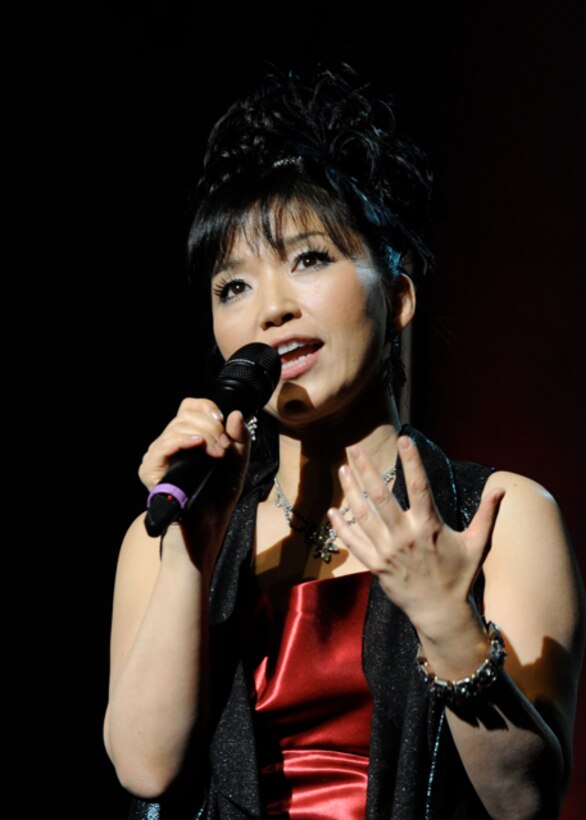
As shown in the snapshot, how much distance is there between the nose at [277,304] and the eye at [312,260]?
0.03m

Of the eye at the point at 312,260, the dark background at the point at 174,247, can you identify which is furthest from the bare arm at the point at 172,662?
the dark background at the point at 174,247

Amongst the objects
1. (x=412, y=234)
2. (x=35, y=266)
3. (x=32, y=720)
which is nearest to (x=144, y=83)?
(x=35, y=266)

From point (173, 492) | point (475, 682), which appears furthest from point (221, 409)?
point (475, 682)

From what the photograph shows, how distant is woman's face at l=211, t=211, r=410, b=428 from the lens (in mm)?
1195

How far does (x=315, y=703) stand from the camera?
3.70 ft

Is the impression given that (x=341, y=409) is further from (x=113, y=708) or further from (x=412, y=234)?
(x=113, y=708)

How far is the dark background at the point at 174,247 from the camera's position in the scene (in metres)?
1.63

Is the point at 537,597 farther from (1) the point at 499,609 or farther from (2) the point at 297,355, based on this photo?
(2) the point at 297,355

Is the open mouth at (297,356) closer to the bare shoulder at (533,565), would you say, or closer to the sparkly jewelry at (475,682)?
the bare shoulder at (533,565)

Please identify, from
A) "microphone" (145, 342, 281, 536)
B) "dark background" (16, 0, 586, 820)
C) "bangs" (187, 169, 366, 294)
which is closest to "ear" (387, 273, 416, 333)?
"bangs" (187, 169, 366, 294)

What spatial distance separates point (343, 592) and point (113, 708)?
0.33 m

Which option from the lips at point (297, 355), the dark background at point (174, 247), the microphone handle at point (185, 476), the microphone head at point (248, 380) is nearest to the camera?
the microphone handle at point (185, 476)

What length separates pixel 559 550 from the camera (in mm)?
1106

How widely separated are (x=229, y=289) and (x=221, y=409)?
361 mm
